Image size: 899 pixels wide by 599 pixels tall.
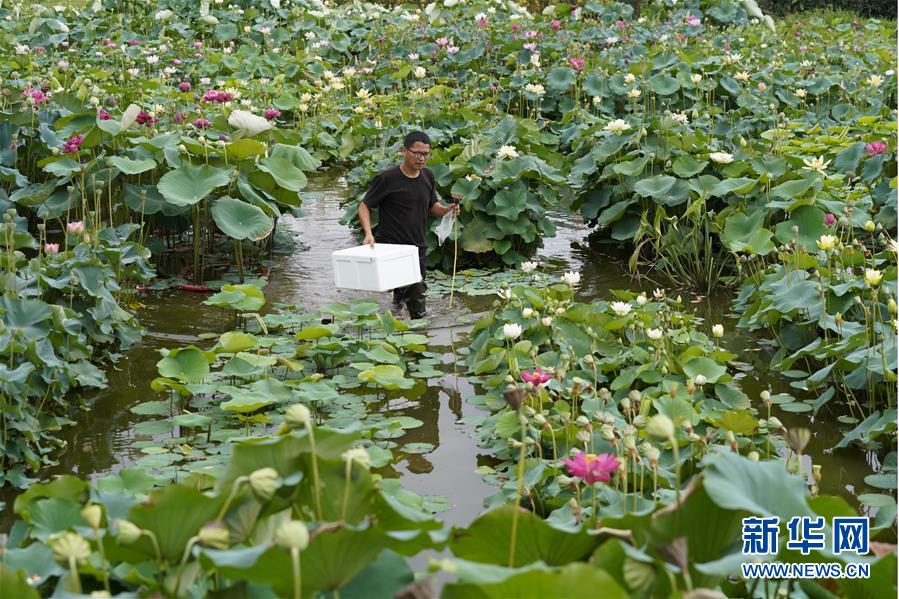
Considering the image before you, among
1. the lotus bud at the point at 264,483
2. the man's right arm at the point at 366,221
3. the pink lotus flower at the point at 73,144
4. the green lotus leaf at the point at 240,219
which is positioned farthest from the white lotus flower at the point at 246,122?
the lotus bud at the point at 264,483

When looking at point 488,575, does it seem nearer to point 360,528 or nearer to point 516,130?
point 360,528

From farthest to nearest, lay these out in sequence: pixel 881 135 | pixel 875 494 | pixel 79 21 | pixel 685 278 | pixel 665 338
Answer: pixel 79 21
pixel 881 135
pixel 685 278
pixel 665 338
pixel 875 494

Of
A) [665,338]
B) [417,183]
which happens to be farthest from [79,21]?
[665,338]

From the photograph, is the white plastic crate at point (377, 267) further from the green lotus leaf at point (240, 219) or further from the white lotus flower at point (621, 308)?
the white lotus flower at point (621, 308)

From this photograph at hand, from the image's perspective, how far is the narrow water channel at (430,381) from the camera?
143 inches

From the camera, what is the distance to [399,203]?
546 centimetres

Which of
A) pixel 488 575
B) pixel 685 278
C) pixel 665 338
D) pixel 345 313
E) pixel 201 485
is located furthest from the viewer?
pixel 685 278

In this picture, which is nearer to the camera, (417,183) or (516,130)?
(417,183)

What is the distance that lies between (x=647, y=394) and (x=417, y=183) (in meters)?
2.06

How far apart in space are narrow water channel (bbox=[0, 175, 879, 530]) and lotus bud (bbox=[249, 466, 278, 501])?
4.63 feet

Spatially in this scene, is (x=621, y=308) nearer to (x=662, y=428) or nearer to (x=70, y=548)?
(x=662, y=428)

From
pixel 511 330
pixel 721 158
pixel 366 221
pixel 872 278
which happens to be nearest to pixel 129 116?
pixel 366 221

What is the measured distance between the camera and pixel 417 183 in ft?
18.0

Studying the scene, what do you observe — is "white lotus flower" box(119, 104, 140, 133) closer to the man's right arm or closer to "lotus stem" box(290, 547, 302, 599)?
the man's right arm
